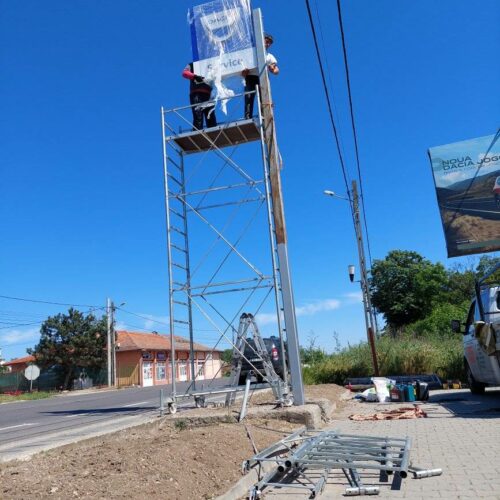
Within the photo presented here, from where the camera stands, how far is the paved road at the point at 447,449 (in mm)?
4488

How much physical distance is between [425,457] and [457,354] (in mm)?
11989

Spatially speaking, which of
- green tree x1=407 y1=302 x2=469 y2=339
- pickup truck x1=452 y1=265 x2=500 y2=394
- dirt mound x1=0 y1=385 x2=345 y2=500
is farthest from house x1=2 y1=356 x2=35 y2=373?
dirt mound x1=0 y1=385 x2=345 y2=500

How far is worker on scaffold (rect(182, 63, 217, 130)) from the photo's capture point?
11.1 m

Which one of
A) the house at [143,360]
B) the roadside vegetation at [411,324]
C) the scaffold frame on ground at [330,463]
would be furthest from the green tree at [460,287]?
the scaffold frame on ground at [330,463]

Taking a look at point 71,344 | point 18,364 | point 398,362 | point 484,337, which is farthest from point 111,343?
point 484,337

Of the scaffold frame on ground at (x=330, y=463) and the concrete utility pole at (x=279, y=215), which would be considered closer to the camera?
the scaffold frame on ground at (x=330, y=463)

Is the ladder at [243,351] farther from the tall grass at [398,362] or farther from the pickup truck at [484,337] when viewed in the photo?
the tall grass at [398,362]

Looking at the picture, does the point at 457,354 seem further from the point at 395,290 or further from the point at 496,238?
the point at 395,290

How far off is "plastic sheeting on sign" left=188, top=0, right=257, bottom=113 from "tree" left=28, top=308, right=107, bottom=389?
3864 centimetres

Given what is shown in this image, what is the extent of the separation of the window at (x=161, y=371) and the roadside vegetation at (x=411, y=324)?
22485mm

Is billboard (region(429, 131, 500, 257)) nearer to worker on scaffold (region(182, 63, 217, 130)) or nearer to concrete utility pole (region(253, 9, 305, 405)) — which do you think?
concrete utility pole (region(253, 9, 305, 405))

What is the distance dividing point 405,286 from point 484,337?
4023cm

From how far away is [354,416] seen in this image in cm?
973

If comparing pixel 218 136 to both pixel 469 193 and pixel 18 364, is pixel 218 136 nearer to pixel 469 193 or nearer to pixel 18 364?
pixel 469 193
